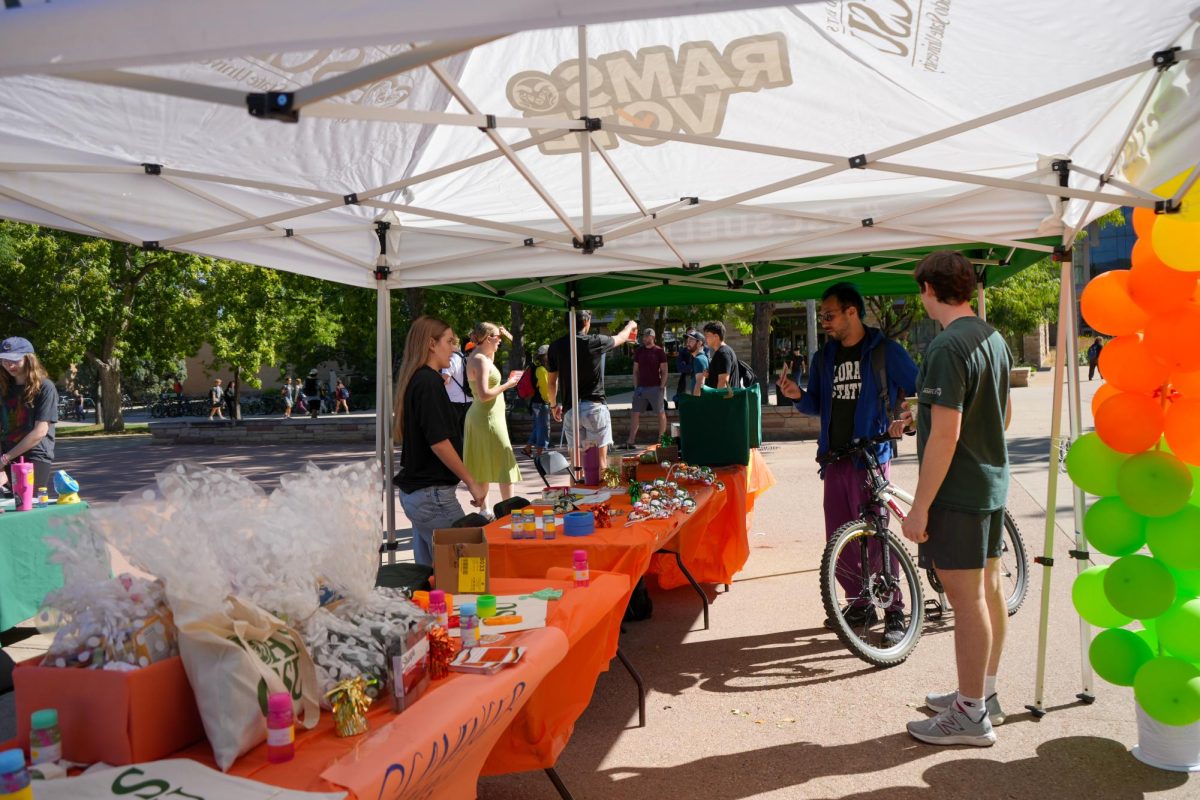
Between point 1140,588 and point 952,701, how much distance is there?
923 millimetres

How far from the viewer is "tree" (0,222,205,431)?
24.2m

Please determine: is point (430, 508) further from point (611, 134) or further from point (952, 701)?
point (952, 701)

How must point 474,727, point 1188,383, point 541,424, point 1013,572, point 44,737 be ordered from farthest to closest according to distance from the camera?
point 541,424, point 1013,572, point 1188,383, point 474,727, point 44,737

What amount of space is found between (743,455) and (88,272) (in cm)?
2370

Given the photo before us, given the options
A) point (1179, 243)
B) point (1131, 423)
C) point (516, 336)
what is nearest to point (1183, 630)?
point (1131, 423)

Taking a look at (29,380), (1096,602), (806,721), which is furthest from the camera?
(29,380)

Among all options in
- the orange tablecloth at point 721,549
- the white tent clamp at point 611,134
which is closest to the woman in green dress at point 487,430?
the white tent clamp at point 611,134

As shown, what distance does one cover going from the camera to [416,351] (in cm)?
459

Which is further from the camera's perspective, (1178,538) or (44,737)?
(1178,538)

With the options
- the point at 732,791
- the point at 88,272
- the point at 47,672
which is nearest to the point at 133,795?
the point at 47,672

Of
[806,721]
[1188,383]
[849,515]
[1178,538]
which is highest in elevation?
[1188,383]

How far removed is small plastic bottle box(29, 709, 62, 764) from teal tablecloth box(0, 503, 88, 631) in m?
3.71

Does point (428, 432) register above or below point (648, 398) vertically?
above

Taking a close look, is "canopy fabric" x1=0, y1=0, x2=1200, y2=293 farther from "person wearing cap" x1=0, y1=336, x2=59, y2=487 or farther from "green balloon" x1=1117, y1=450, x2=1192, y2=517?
"person wearing cap" x1=0, y1=336, x2=59, y2=487
